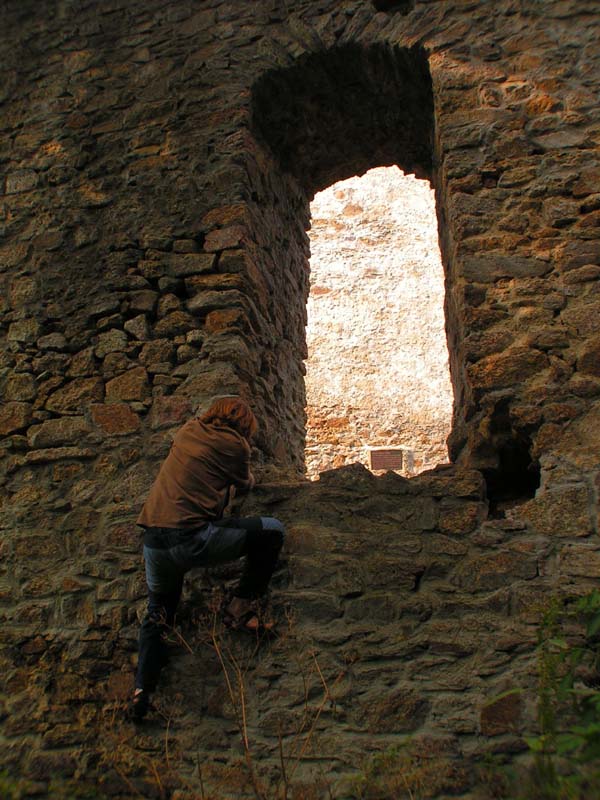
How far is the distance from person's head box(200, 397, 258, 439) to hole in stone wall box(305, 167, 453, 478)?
20.9 feet

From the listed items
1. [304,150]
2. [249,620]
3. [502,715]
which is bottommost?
[502,715]

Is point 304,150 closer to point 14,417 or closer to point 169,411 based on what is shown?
point 169,411

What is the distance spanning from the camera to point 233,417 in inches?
125

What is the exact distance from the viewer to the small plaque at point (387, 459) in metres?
9.73

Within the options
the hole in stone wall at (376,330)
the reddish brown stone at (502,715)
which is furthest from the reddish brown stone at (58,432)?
the hole in stone wall at (376,330)

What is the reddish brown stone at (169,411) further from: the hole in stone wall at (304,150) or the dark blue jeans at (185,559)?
the dark blue jeans at (185,559)

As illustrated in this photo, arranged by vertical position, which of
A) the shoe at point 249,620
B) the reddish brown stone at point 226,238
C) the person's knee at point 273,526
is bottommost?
the shoe at point 249,620

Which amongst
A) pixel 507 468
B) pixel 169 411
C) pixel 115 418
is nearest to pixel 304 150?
pixel 169 411

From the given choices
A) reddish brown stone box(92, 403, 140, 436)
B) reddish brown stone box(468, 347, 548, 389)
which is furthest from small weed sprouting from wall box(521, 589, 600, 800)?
reddish brown stone box(92, 403, 140, 436)

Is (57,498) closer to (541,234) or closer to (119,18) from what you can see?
(541,234)

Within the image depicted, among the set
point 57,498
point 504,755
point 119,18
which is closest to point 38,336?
point 57,498

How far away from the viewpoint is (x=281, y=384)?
14.1ft

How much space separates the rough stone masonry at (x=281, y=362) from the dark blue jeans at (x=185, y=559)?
0.14 meters

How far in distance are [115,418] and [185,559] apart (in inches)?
39.9
